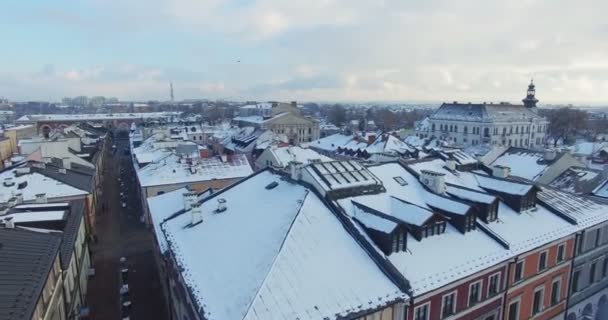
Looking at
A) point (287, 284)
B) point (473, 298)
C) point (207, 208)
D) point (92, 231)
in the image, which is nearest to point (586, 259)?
point (473, 298)

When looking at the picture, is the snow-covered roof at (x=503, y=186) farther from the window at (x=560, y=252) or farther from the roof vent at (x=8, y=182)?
the roof vent at (x=8, y=182)

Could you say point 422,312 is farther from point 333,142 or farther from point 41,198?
point 333,142

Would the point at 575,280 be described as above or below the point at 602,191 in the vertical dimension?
below

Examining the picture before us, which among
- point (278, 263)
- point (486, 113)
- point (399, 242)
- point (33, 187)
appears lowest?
point (33, 187)

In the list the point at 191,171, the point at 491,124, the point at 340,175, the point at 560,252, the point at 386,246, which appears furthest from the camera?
the point at 491,124

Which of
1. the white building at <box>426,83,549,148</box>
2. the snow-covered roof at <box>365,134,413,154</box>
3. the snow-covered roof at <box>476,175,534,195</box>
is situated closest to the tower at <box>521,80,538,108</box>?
the white building at <box>426,83,549,148</box>

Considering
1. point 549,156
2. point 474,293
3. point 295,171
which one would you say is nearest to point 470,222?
point 474,293

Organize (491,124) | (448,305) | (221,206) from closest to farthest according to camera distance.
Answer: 1. (448,305)
2. (221,206)
3. (491,124)
